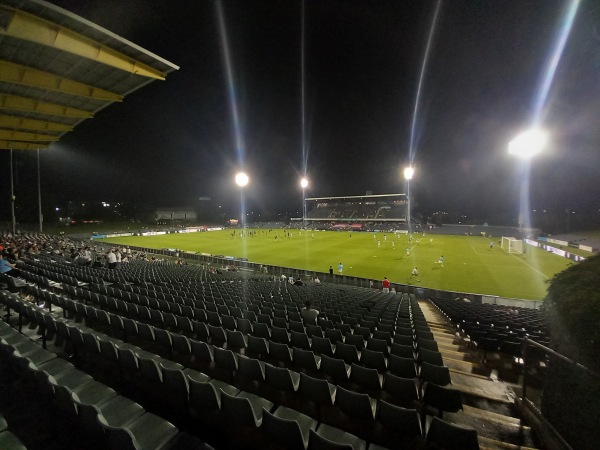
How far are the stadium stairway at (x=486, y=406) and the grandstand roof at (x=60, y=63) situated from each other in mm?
16537

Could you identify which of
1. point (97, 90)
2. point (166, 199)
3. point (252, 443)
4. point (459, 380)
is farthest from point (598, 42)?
point (166, 199)

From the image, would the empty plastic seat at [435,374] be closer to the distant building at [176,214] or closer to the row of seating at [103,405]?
the row of seating at [103,405]

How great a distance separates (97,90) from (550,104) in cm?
4644

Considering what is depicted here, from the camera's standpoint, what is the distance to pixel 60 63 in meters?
13.2

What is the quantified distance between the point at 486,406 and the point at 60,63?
2071 centimetres

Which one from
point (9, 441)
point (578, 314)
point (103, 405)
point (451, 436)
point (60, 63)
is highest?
point (60, 63)

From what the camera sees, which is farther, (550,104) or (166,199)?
(166,199)

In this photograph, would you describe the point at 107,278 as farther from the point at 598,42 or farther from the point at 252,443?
the point at 598,42

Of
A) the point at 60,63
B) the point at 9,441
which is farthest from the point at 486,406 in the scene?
the point at 60,63

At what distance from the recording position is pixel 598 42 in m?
11.7

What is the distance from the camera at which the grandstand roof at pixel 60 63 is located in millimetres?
9969

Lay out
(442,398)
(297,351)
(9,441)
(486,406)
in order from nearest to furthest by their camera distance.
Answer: (9,441), (442,398), (486,406), (297,351)

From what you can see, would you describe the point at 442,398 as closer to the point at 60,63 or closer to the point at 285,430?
the point at 285,430

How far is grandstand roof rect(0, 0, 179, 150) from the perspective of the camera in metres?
9.97
